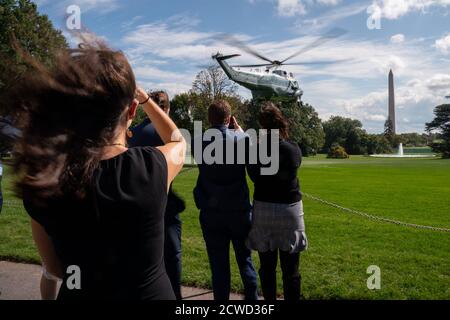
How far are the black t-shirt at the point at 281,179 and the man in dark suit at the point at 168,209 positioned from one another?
93cm

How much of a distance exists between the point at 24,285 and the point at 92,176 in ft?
16.6

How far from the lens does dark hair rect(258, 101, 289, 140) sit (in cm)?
498

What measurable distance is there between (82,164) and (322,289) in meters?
4.97

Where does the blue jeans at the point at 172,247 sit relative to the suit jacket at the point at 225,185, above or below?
below

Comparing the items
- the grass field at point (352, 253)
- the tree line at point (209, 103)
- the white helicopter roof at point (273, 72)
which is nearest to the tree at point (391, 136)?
the tree line at point (209, 103)

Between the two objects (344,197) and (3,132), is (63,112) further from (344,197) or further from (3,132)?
(344,197)

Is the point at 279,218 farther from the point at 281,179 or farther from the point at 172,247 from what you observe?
the point at 172,247

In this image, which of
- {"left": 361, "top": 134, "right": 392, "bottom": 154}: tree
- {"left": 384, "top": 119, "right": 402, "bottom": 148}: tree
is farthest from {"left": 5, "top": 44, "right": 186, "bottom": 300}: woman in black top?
{"left": 384, "top": 119, "right": 402, "bottom": 148}: tree

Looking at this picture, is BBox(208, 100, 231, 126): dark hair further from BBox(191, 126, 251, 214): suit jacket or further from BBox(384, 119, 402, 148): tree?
BBox(384, 119, 402, 148): tree

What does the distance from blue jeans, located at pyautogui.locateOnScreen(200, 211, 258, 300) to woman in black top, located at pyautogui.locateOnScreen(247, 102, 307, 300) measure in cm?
13

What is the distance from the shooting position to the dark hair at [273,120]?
4.98 meters

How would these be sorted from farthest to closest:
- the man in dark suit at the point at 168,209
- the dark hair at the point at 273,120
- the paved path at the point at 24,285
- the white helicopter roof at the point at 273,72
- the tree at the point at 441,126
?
1. the tree at the point at 441,126
2. the white helicopter roof at the point at 273,72
3. the paved path at the point at 24,285
4. the dark hair at the point at 273,120
5. the man in dark suit at the point at 168,209

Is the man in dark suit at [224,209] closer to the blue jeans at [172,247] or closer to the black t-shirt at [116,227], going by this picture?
the blue jeans at [172,247]
